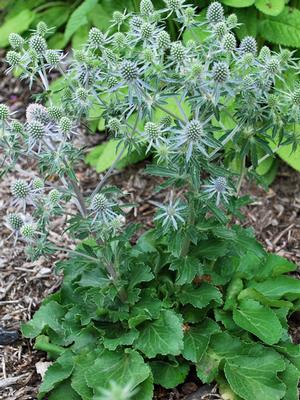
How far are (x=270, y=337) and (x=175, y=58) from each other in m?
1.43

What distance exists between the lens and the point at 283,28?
171 inches

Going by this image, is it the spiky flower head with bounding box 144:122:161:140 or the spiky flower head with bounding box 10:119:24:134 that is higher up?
the spiky flower head with bounding box 10:119:24:134

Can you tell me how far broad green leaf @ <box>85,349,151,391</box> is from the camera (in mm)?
2986

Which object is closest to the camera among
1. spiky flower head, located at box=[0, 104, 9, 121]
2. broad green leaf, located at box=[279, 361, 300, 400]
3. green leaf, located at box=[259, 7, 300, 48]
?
spiky flower head, located at box=[0, 104, 9, 121]

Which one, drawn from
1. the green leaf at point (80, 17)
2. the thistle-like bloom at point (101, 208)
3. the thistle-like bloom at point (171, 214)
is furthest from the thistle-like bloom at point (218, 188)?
the green leaf at point (80, 17)

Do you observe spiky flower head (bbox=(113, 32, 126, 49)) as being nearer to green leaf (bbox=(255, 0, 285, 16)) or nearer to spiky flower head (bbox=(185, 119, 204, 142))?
spiky flower head (bbox=(185, 119, 204, 142))

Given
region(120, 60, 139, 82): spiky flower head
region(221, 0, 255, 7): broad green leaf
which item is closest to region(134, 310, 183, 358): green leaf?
region(120, 60, 139, 82): spiky flower head

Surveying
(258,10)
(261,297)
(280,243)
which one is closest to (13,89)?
(258,10)

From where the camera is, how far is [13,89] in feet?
19.1

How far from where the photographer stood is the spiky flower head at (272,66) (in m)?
2.65

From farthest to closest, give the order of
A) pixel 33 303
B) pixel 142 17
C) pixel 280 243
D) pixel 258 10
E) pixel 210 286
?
pixel 258 10
pixel 280 243
pixel 33 303
pixel 210 286
pixel 142 17

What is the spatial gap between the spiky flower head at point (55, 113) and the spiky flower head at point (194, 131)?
559 millimetres

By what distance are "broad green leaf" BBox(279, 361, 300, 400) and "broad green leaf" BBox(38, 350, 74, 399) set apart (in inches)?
41.4

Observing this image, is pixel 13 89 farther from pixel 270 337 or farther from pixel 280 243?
pixel 270 337
